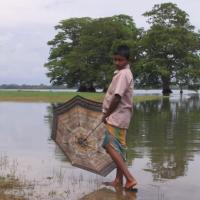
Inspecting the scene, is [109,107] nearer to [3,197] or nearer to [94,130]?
[94,130]

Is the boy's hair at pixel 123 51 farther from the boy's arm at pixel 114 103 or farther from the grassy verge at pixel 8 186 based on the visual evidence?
the grassy verge at pixel 8 186

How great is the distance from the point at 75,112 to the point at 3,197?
2005mm

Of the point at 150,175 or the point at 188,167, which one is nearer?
the point at 150,175

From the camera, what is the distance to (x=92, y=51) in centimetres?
7119

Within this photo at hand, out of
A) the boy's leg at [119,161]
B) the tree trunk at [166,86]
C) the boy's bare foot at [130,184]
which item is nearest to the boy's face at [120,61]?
the boy's leg at [119,161]

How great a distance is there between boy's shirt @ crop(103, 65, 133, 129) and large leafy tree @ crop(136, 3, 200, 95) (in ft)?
185

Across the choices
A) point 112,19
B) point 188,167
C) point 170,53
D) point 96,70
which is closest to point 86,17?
point 112,19

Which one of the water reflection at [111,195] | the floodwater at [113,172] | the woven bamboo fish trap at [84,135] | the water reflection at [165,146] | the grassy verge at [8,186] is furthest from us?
the water reflection at [165,146]

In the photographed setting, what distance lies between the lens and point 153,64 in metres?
65.1

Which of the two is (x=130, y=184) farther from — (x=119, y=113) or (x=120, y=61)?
(x=120, y=61)

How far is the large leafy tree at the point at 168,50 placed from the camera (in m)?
65.5

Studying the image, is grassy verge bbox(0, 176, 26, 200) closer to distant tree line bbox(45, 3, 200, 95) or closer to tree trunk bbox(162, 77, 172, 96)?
distant tree line bbox(45, 3, 200, 95)

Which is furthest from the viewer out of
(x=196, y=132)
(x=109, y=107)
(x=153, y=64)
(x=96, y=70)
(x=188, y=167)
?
(x=96, y=70)

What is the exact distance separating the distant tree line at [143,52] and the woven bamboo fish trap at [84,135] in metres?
54.3
